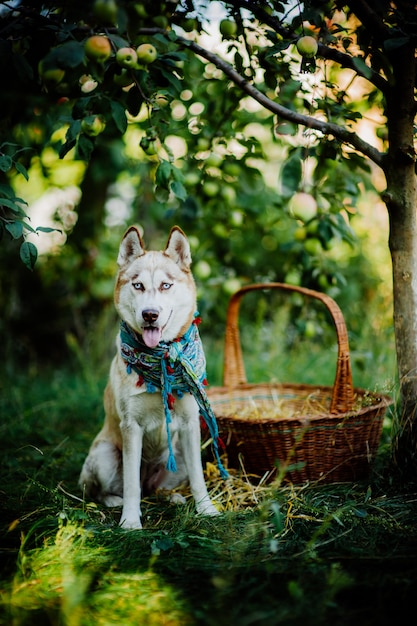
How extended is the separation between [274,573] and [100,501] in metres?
1.19

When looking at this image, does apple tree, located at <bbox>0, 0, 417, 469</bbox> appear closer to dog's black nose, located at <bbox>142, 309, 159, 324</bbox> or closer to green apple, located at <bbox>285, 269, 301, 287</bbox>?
green apple, located at <bbox>285, 269, 301, 287</bbox>

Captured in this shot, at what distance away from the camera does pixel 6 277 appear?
20.0 ft

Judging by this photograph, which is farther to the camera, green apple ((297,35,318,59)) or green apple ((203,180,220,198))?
green apple ((203,180,220,198))

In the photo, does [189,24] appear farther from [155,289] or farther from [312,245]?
[312,245]

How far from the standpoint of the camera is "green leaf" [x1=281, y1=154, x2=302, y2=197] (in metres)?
3.04

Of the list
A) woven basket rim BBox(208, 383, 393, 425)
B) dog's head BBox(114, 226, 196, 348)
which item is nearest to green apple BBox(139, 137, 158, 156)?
dog's head BBox(114, 226, 196, 348)

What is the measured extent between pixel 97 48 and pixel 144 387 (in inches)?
57.1

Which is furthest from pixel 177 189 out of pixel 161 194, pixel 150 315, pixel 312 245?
pixel 312 245

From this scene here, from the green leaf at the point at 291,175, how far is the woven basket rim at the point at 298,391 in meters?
1.25

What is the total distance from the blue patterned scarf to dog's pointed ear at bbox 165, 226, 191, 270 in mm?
370

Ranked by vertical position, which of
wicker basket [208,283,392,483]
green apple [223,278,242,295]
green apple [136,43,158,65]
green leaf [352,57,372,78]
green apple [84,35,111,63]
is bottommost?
wicker basket [208,283,392,483]

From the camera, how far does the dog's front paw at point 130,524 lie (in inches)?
90.6

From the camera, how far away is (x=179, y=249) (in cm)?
261

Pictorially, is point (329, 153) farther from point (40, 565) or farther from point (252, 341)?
point (252, 341)
